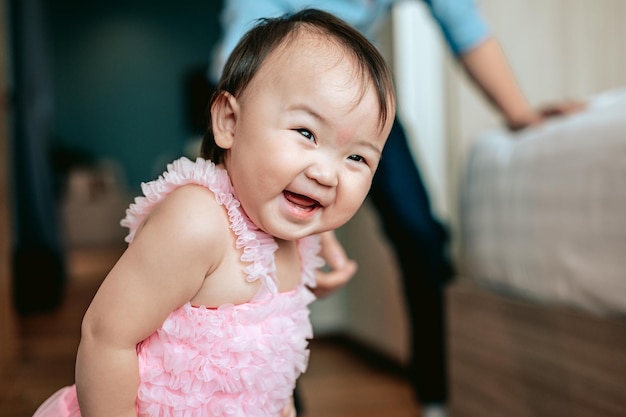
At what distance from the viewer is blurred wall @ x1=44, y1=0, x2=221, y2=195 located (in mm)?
7184

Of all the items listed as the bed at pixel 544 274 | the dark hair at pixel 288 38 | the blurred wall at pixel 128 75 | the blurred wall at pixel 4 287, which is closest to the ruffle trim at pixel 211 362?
the dark hair at pixel 288 38

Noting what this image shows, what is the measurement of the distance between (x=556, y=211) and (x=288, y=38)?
2.10 ft

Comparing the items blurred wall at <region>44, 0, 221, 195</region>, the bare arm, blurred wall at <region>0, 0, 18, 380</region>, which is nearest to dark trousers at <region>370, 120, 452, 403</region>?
the bare arm

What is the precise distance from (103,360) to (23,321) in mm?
2487

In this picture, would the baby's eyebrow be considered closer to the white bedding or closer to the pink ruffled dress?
the pink ruffled dress

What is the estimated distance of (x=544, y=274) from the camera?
3.54 feet

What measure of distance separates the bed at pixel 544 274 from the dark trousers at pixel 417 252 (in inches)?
2.7

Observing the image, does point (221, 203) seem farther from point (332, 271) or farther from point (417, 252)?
point (417, 252)

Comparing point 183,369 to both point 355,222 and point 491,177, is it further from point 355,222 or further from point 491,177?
point 355,222

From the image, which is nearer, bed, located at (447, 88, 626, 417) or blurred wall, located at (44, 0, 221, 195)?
bed, located at (447, 88, 626, 417)

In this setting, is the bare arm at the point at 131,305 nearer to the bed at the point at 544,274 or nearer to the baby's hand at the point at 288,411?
the baby's hand at the point at 288,411

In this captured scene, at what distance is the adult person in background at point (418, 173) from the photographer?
3.98ft

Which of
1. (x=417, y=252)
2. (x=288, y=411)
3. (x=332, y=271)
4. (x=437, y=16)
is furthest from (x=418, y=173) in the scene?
(x=288, y=411)

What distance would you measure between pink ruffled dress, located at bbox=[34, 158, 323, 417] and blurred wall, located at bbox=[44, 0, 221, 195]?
6840 millimetres
